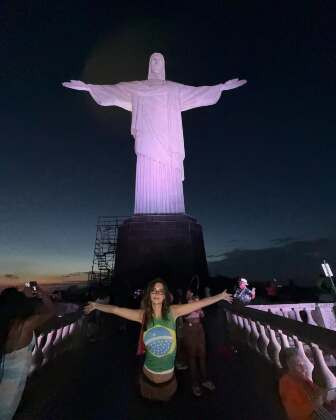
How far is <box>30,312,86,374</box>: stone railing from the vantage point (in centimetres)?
411

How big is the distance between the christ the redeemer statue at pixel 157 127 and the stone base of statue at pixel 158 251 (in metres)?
0.93

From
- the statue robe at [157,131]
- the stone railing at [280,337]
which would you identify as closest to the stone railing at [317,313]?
the stone railing at [280,337]

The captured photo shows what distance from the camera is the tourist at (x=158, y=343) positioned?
2.42 m

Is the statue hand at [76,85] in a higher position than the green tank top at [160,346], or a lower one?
higher

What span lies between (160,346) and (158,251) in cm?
908

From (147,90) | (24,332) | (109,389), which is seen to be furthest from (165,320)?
(147,90)

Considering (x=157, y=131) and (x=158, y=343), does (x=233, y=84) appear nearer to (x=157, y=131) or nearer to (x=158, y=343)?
(x=157, y=131)

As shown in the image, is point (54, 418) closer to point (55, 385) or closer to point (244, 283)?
point (55, 385)

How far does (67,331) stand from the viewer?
5.50m

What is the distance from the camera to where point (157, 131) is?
13.6 m

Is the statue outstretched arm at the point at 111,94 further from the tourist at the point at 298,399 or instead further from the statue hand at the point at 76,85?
the tourist at the point at 298,399

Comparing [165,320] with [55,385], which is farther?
[55,385]

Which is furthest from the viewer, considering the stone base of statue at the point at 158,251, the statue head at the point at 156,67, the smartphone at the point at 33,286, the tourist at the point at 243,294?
the statue head at the point at 156,67

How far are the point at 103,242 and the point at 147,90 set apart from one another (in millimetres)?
13090
